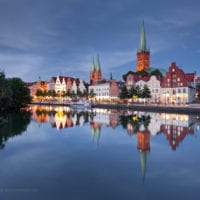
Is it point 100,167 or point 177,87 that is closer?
point 100,167

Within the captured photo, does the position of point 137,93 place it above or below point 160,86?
below

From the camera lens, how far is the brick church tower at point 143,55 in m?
130

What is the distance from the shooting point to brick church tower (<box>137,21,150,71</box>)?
12988cm

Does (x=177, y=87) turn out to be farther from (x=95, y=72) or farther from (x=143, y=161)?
(x=95, y=72)

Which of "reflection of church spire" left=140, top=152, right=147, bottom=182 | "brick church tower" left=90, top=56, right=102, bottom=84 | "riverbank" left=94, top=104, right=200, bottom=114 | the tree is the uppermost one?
"brick church tower" left=90, top=56, right=102, bottom=84

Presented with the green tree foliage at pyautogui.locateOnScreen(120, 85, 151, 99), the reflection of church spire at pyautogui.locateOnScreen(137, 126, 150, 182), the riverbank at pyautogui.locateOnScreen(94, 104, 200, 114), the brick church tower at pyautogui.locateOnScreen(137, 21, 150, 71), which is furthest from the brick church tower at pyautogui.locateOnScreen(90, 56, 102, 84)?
the reflection of church spire at pyautogui.locateOnScreen(137, 126, 150, 182)

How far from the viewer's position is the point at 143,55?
5103 inches

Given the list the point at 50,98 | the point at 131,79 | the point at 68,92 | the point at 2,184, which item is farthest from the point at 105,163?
the point at 50,98

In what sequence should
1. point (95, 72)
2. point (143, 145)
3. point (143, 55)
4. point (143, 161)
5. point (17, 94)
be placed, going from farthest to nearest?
point (143, 55) < point (95, 72) < point (17, 94) < point (143, 145) < point (143, 161)

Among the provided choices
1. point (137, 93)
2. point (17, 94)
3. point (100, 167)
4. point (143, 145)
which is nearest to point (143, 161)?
point (100, 167)

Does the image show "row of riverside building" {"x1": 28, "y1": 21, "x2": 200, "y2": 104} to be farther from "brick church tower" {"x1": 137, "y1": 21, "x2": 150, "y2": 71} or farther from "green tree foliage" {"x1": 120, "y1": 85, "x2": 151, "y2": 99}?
"brick church tower" {"x1": 137, "y1": 21, "x2": 150, "y2": 71}

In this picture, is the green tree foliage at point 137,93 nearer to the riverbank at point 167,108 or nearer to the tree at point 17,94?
the riverbank at point 167,108

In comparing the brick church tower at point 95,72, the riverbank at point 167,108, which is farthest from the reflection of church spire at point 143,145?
the brick church tower at point 95,72

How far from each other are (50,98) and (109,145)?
96373 millimetres
